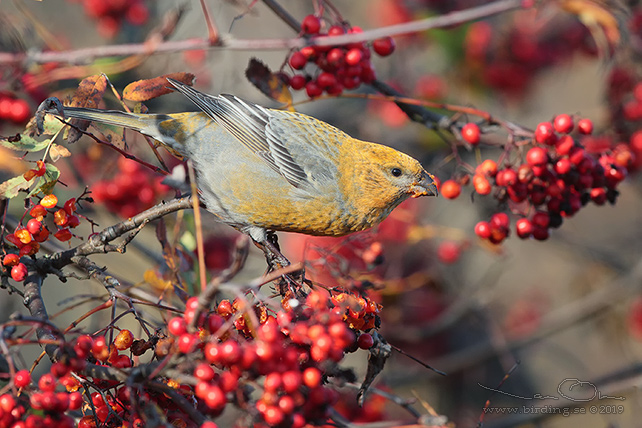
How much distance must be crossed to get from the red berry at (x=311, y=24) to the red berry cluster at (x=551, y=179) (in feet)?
3.56

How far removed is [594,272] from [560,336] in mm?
1431

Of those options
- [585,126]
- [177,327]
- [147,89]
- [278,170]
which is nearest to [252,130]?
[278,170]

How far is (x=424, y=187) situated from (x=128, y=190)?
200 cm

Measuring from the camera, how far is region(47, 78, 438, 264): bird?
321 cm

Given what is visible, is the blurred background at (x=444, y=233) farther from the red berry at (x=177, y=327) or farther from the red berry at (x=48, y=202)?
the red berry at (x=177, y=327)

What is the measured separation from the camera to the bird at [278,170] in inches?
126

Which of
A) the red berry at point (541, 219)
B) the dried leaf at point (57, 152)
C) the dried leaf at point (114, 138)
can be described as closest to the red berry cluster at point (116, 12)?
the dried leaf at point (114, 138)

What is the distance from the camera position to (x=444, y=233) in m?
5.00

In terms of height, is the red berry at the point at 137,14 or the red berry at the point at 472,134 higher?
the red berry at the point at 137,14

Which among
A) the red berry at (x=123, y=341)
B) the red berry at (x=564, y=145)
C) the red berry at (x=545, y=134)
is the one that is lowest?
the red berry at (x=123, y=341)

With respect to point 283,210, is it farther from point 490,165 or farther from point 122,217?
point 122,217

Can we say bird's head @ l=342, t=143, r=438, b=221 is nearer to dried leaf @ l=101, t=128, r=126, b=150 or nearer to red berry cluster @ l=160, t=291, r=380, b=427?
dried leaf @ l=101, t=128, r=126, b=150

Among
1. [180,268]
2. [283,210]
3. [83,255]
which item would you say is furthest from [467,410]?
[83,255]

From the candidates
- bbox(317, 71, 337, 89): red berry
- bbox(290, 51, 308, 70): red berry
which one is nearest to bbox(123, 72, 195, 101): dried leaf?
bbox(290, 51, 308, 70): red berry
